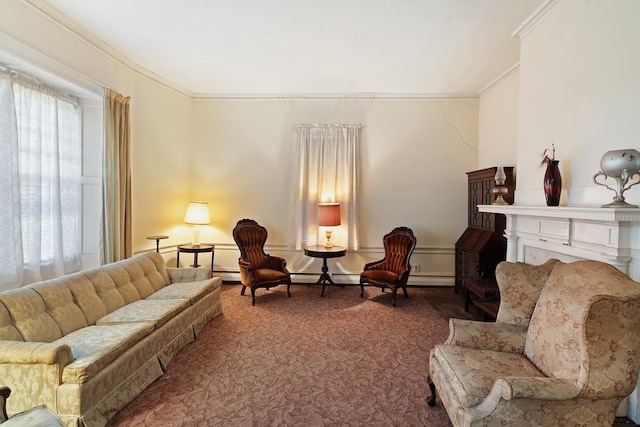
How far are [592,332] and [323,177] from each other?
13.4ft

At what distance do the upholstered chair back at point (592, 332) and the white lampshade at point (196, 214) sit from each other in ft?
14.1

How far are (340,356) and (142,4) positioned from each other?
11.9 feet

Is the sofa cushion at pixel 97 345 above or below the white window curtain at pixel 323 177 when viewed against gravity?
below

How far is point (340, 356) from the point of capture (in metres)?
2.87

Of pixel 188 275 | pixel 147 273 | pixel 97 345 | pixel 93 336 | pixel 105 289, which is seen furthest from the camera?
pixel 188 275

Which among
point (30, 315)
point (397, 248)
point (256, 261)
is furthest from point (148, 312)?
point (397, 248)


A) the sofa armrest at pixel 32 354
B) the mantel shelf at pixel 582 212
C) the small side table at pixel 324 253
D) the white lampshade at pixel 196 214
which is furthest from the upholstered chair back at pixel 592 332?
the white lampshade at pixel 196 214

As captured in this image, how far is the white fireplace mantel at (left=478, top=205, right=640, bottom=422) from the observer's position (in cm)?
193

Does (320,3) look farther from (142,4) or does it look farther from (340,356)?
(340,356)

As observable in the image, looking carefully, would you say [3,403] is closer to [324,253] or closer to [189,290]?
→ [189,290]

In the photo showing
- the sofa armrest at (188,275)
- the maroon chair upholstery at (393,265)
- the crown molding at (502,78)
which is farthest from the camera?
the maroon chair upholstery at (393,265)

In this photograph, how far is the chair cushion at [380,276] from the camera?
14.2 ft

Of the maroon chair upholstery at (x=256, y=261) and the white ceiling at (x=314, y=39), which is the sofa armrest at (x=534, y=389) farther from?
the maroon chair upholstery at (x=256, y=261)

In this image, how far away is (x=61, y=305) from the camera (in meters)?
2.36
